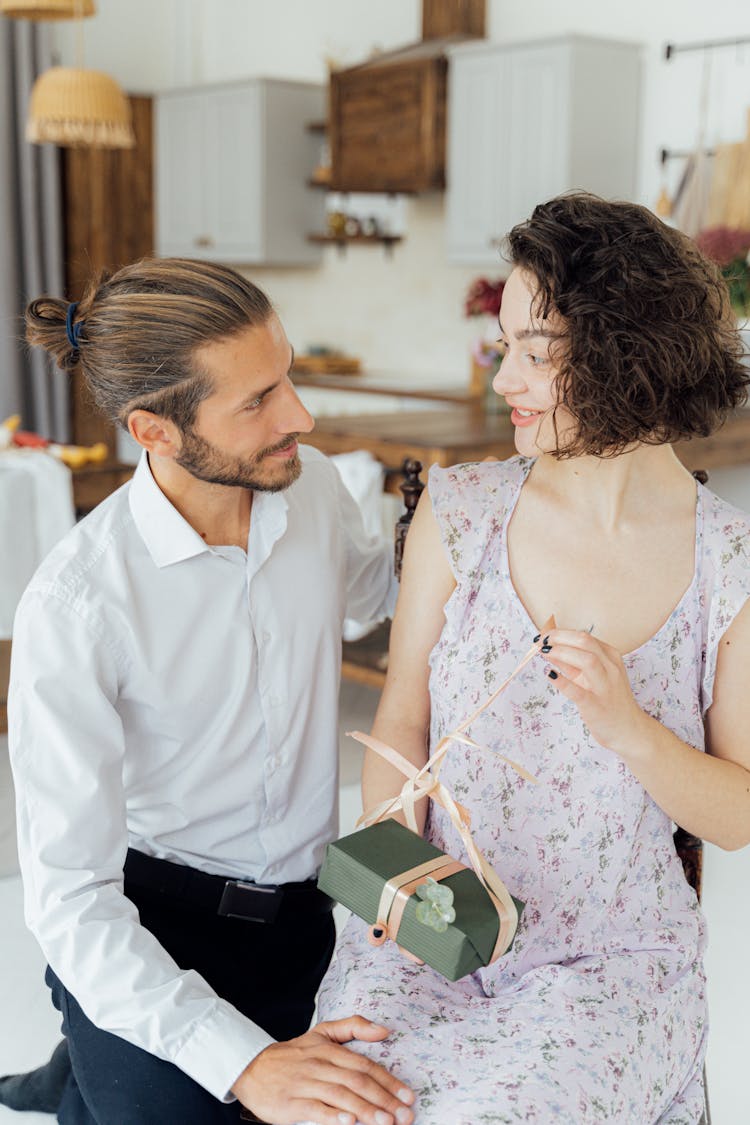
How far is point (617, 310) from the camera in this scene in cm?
130

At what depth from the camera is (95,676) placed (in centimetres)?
133

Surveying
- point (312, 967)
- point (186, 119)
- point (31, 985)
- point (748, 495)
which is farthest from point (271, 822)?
point (186, 119)

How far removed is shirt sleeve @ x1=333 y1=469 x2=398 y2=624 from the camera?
1703 millimetres

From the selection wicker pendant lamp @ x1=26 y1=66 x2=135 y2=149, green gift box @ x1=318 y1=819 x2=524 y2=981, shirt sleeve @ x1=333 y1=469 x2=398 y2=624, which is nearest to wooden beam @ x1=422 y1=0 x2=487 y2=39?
wicker pendant lamp @ x1=26 y1=66 x2=135 y2=149

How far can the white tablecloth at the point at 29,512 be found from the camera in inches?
155

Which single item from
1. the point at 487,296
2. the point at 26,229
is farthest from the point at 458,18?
the point at 26,229

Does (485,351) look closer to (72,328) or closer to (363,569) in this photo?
(363,569)

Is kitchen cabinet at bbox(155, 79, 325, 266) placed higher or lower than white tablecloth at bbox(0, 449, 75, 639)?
higher

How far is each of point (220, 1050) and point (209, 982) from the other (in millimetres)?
278

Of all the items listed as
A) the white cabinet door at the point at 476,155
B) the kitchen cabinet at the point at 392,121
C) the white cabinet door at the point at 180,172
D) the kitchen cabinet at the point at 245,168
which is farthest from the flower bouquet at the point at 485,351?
the white cabinet door at the point at 180,172

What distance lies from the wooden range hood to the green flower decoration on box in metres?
4.61

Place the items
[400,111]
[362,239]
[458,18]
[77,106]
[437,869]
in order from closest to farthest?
[437,869] → [77,106] → [400,111] → [458,18] → [362,239]

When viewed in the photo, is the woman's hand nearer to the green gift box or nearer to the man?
the green gift box

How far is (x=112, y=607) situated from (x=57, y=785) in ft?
0.66
